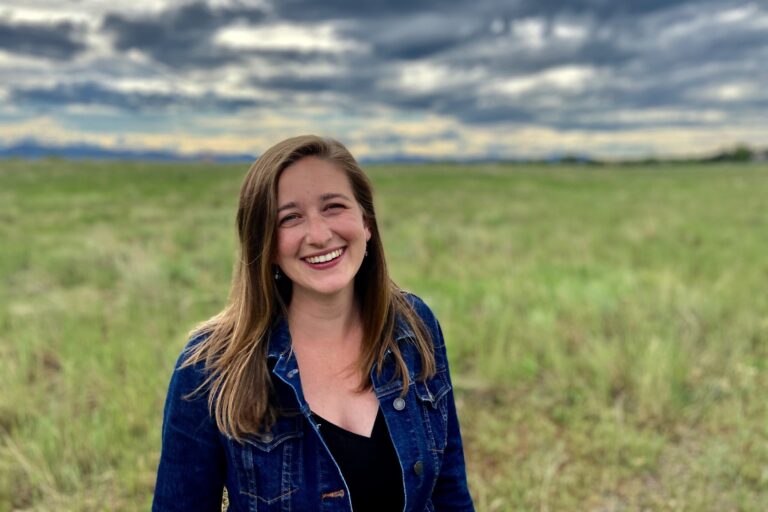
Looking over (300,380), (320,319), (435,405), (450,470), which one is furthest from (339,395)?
(450,470)

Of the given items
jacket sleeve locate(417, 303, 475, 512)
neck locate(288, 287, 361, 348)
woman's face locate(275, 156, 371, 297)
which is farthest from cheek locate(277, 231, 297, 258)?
jacket sleeve locate(417, 303, 475, 512)

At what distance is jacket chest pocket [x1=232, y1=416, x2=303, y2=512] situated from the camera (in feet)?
5.69

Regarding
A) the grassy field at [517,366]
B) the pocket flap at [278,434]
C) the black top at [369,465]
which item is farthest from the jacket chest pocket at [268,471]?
the grassy field at [517,366]

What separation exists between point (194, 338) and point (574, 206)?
20312mm

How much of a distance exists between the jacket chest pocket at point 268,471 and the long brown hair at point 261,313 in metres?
0.06

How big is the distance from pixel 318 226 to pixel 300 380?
51cm

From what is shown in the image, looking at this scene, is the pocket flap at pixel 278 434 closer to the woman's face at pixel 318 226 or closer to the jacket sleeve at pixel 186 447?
the jacket sleeve at pixel 186 447

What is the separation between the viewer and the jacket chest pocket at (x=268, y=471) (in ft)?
5.69

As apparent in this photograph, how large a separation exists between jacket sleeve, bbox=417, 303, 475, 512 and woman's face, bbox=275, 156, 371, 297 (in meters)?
0.51

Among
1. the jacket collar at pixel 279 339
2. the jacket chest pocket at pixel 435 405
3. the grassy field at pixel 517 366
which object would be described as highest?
the jacket collar at pixel 279 339

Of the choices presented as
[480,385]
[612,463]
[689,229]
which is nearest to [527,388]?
[480,385]

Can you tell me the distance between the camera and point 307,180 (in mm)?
1721

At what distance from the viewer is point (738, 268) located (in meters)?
7.98

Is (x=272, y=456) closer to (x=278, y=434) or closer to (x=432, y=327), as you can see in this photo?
(x=278, y=434)
